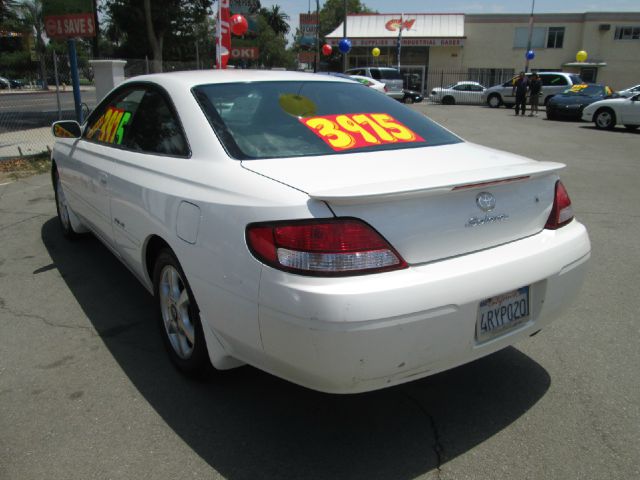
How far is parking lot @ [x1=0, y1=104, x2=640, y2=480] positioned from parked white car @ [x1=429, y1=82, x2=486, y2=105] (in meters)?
30.2

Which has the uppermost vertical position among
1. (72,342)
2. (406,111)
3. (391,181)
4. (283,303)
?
(406,111)

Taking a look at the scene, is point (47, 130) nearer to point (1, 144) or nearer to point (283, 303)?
point (1, 144)

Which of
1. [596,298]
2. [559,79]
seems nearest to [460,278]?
[596,298]

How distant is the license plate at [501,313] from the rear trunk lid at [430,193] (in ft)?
0.78

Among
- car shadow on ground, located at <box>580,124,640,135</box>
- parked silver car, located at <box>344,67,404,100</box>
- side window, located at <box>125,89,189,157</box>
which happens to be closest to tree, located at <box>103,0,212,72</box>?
parked silver car, located at <box>344,67,404,100</box>

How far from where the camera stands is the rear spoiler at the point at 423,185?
211 centimetres

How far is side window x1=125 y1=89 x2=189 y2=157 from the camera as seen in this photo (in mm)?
2999

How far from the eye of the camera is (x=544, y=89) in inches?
1064

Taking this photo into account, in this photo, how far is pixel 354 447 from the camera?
2.48m

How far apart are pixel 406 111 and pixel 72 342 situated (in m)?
2.60

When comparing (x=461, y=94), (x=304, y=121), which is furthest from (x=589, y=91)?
(x=304, y=121)

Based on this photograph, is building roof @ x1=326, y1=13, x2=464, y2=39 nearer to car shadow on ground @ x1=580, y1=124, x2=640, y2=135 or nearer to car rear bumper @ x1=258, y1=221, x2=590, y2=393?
car shadow on ground @ x1=580, y1=124, x2=640, y2=135

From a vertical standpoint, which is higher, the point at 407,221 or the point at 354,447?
the point at 407,221

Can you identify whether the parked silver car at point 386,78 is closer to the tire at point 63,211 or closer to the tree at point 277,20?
the tire at point 63,211
